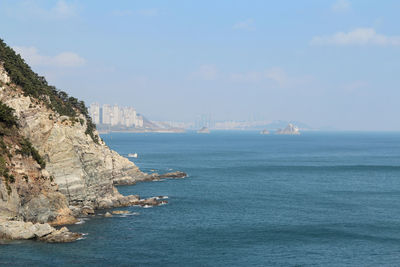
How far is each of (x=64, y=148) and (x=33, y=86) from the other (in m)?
14.0

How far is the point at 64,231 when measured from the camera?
6262 centimetres

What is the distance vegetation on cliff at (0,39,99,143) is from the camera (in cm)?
7606

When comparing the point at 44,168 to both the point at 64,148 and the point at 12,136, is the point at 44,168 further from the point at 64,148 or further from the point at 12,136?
the point at 12,136

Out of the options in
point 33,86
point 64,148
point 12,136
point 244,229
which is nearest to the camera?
point 12,136

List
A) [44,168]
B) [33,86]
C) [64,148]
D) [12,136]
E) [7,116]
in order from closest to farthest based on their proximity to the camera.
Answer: [7,116], [12,136], [44,168], [64,148], [33,86]

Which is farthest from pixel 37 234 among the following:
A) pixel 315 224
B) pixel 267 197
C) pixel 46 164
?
pixel 267 197

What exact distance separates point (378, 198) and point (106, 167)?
57.9 m

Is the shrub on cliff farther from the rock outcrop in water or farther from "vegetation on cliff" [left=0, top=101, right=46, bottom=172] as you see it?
the rock outcrop in water

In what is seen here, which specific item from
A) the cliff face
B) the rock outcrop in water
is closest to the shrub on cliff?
the rock outcrop in water

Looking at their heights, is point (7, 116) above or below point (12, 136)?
above

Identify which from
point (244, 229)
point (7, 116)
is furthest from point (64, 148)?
point (244, 229)

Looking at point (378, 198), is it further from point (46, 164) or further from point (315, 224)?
point (46, 164)

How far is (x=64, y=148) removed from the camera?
75.4 metres

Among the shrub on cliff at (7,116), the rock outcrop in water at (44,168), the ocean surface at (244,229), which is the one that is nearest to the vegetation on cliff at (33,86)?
the rock outcrop in water at (44,168)
